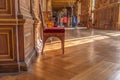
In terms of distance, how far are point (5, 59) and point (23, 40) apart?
1.10ft

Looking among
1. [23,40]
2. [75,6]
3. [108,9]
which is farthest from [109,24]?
[23,40]

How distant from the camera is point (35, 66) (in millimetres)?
2125

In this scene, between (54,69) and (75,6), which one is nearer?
(54,69)

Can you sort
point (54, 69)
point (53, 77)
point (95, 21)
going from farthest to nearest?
point (95, 21) → point (54, 69) → point (53, 77)

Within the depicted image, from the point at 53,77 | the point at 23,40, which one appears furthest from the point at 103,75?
the point at 23,40

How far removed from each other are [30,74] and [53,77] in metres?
0.31

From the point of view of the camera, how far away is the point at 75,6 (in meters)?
19.2

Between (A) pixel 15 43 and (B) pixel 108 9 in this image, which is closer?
(A) pixel 15 43

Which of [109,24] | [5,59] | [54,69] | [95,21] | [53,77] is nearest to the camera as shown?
[53,77]

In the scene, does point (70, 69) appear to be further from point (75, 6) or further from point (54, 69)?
point (75, 6)

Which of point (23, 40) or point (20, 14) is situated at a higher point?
point (20, 14)

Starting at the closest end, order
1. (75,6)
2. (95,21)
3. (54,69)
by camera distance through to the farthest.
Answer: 1. (54,69)
2. (95,21)
3. (75,6)

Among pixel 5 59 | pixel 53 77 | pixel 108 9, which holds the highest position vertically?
pixel 108 9

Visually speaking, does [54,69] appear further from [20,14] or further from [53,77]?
[20,14]
